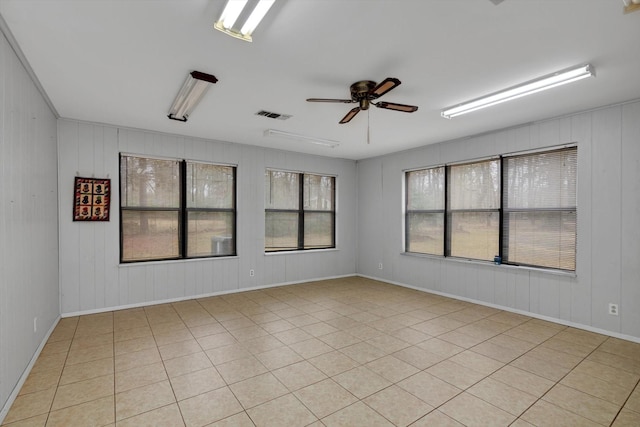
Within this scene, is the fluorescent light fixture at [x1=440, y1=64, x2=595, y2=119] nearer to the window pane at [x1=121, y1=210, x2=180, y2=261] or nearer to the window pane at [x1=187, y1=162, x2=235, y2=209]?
the window pane at [x1=187, y1=162, x2=235, y2=209]

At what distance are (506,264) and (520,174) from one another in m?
1.33

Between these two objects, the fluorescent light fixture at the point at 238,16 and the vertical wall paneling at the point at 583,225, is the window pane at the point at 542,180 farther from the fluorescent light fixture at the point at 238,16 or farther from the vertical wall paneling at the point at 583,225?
the fluorescent light fixture at the point at 238,16

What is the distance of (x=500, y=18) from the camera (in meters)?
2.03

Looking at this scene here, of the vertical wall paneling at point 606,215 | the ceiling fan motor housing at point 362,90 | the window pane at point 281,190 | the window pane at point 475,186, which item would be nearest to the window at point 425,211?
the window pane at point 475,186

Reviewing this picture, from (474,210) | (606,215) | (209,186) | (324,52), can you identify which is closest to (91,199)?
(209,186)

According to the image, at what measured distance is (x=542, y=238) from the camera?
4184 millimetres

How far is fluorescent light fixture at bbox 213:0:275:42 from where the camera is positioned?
5.99 feet

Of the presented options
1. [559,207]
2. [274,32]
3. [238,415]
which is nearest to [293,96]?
[274,32]

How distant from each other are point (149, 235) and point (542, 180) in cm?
580

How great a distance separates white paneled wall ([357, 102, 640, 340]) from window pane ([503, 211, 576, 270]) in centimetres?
14

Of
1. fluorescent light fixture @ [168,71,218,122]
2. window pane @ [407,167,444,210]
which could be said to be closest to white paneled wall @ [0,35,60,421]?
fluorescent light fixture @ [168,71,218,122]

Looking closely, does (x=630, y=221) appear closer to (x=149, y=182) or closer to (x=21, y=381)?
(x=21, y=381)

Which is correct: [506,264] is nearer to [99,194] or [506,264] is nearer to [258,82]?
[258,82]

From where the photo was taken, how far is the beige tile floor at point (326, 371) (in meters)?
2.15
